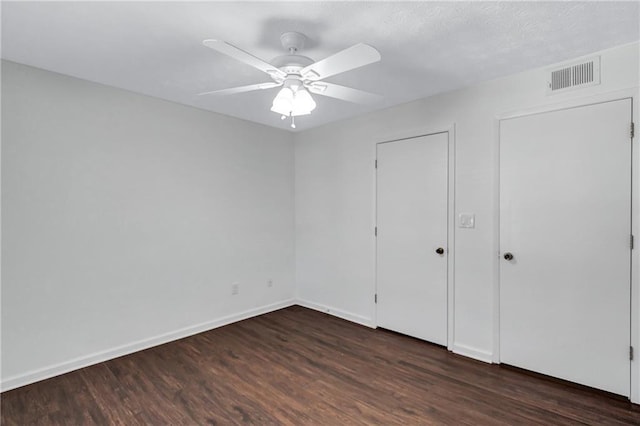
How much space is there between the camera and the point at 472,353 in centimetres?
284

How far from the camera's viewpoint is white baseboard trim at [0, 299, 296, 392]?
2.40 metres

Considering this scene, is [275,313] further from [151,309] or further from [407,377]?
[407,377]

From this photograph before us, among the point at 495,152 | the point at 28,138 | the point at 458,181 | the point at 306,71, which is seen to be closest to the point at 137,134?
the point at 28,138

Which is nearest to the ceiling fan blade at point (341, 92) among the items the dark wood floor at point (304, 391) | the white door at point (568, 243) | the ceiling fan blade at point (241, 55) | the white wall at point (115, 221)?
the ceiling fan blade at point (241, 55)

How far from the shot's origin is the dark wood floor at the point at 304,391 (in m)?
2.04

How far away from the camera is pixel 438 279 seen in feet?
10.1

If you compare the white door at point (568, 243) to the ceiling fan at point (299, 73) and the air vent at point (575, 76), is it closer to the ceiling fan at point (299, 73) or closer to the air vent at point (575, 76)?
the air vent at point (575, 76)

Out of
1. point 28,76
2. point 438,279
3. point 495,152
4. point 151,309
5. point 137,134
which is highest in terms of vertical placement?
point 28,76

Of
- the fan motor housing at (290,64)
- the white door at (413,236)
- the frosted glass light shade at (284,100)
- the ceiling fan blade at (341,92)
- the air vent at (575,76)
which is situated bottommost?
the white door at (413,236)

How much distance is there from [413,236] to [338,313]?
1.45 metres

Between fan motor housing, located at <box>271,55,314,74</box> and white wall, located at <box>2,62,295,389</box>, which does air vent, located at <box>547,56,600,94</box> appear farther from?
white wall, located at <box>2,62,295,389</box>

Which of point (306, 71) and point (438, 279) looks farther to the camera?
point (438, 279)

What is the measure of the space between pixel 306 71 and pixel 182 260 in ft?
8.03

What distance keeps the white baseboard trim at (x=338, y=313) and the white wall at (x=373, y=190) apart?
16 mm
